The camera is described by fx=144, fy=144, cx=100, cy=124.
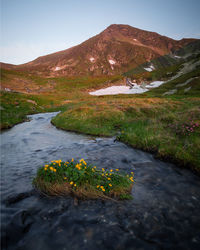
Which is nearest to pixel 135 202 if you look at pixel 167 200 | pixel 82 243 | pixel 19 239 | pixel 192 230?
pixel 167 200

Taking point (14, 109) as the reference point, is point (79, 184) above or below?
below

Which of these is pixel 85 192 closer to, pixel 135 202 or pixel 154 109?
pixel 135 202

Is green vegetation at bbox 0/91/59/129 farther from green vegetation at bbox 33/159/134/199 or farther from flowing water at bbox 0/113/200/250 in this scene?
green vegetation at bbox 33/159/134/199

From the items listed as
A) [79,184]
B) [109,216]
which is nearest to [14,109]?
[79,184]

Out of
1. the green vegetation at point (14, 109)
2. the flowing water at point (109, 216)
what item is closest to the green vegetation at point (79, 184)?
the flowing water at point (109, 216)

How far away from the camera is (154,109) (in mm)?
24328

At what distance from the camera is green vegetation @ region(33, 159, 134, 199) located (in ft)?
20.5

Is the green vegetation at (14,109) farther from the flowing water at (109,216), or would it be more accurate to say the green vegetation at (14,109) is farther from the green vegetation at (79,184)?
the green vegetation at (79,184)

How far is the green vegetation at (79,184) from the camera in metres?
6.26

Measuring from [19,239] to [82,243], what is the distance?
6.71ft

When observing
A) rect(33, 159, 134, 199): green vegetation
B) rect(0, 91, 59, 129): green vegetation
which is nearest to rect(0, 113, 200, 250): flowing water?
rect(33, 159, 134, 199): green vegetation

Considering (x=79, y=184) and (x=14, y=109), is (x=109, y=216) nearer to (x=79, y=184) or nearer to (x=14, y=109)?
(x=79, y=184)

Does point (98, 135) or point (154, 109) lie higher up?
point (154, 109)

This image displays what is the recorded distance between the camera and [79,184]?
6.33 m
